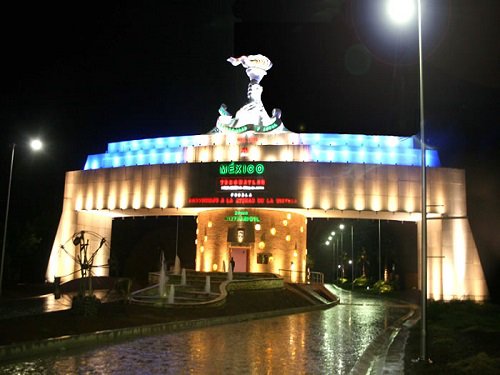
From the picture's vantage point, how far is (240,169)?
42.2 meters

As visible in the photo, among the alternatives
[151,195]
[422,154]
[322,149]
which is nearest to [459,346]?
[422,154]

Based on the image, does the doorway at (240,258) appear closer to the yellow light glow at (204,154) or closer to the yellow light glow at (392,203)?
the yellow light glow at (204,154)

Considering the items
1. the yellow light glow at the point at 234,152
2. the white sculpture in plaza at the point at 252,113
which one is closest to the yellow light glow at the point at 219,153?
the yellow light glow at the point at 234,152

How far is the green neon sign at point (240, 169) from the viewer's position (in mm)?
42062

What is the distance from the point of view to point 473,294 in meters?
41.6

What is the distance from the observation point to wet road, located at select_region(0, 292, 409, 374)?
12.2 meters

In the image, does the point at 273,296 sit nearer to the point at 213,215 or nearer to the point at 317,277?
the point at 213,215

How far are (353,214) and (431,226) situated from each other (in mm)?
6053

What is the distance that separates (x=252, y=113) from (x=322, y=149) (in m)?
7.78

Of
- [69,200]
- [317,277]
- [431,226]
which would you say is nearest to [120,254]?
[69,200]

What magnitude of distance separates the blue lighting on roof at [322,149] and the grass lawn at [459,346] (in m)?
18.6

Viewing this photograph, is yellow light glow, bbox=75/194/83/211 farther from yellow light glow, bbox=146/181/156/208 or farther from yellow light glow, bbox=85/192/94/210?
yellow light glow, bbox=146/181/156/208

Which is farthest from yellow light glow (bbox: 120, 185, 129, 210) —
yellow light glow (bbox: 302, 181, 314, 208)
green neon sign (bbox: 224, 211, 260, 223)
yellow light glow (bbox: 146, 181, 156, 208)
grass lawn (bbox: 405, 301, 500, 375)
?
grass lawn (bbox: 405, 301, 500, 375)

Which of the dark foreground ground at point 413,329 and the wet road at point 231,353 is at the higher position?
the dark foreground ground at point 413,329
